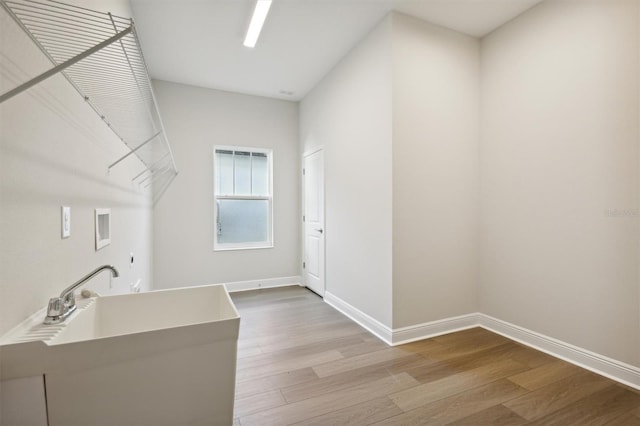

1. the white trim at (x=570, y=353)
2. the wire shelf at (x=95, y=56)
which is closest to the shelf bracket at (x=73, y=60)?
the wire shelf at (x=95, y=56)

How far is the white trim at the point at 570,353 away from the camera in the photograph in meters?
1.98

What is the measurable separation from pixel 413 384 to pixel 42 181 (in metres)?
2.27

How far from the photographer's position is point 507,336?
8.96ft

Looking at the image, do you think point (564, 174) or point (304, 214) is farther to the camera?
point (304, 214)

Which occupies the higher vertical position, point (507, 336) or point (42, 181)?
point (42, 181)

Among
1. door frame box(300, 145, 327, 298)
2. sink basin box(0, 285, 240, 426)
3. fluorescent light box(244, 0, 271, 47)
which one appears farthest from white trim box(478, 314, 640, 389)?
fluorescent light box(244, 0, 271, 47)

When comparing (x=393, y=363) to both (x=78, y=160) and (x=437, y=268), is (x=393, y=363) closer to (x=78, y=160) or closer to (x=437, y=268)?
(x=437, y=268)

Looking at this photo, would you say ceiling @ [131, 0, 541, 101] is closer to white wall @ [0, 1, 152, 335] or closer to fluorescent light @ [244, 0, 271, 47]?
fluorescent light @ [244, 0, 271, 47]

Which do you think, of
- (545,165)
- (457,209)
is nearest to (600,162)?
(545,165)

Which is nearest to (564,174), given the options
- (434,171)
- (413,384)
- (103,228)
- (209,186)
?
(434,171)

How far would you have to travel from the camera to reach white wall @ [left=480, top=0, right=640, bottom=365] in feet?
6.60

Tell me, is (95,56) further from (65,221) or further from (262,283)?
(262,283)

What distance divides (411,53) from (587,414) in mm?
2904

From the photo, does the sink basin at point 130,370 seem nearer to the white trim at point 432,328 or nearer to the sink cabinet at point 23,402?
the sink cabinet at point 23,402
